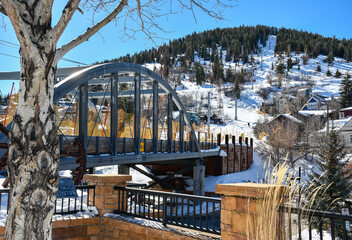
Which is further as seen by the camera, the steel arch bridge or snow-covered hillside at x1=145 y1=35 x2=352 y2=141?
snow-covered hillside at x1=145 y1=35 x2=352 y2=141

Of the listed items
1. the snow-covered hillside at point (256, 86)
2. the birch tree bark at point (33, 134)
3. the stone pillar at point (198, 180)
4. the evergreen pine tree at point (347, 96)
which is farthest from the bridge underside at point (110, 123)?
the evergreen pine tree at point (347, 96)

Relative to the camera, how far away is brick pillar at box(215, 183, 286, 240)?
4.09 meters

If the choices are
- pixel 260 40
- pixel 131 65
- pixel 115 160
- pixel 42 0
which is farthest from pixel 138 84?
pixel 260 40

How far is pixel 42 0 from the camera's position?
393cm

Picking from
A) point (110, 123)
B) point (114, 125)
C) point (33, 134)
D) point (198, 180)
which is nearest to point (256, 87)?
point (198, 180)

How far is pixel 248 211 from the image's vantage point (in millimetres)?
4203

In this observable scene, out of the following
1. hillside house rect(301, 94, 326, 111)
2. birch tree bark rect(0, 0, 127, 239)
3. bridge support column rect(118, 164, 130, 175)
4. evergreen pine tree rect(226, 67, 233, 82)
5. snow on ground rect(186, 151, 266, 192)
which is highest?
evergreen pine tree rect(226, 67, 233, 82)

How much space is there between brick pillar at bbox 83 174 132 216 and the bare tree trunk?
12.2ft

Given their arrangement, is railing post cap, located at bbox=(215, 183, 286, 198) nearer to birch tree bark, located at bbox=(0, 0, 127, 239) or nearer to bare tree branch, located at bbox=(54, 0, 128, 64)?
birch tree bark, located at bbox=(0, 0, 127, 239)

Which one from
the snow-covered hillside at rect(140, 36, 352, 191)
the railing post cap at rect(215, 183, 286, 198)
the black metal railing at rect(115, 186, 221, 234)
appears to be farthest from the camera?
the snow-covered hillside at rect(140, 36, 352, 191)

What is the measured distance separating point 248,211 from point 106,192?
4.21m

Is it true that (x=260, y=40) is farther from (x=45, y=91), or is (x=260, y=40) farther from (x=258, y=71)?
(x=45, y=91)

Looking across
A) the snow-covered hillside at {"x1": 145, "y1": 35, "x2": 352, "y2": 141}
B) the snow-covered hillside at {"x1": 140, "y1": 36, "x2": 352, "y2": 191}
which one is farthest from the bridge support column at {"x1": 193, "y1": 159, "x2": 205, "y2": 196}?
the snow-covered hillside at {"x1": 145, "y1": 35, "x2": 352, "y2": 141}

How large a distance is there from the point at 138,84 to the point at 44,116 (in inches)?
460
